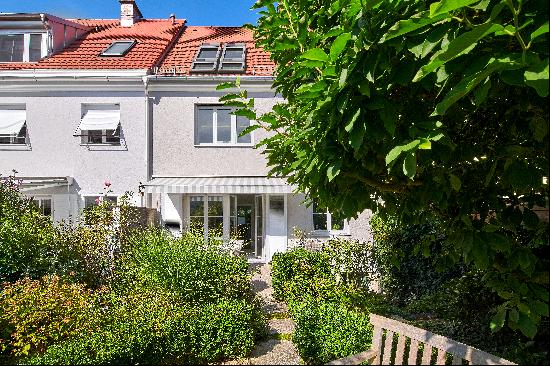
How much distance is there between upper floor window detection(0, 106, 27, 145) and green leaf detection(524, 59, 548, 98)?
76.2 ft

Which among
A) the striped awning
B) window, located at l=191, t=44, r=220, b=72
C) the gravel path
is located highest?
window, located at l=191, t=44, r=220, b=72

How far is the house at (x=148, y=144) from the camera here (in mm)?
20703

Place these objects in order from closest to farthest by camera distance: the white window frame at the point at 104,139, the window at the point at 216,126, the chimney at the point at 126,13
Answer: the white window frame at the point at 104,139
the window at the point at 216,126
the chimney at the point at 126,13

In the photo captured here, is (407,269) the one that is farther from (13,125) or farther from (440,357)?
(13,125)

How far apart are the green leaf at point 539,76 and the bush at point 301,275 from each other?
32.4ft

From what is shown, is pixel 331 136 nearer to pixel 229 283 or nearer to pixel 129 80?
pixel 229 283

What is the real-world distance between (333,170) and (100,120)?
1942cm

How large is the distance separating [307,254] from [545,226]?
30.1ft

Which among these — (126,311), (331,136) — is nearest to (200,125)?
(126,311)

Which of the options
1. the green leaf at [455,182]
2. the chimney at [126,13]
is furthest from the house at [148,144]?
the green leaf at [455,182]

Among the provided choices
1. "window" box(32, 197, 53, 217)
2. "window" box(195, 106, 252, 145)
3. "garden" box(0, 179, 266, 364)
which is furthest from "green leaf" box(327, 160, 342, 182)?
"window" box(32, 197, 53, 217)

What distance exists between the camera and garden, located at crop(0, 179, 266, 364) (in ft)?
25.2

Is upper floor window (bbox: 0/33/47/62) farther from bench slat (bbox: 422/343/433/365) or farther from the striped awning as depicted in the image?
bench slat (bbox: 422/343/433/365)

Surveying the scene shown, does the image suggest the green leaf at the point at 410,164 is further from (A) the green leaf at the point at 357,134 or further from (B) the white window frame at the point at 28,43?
(B) the white window frame at the point at 28,43
